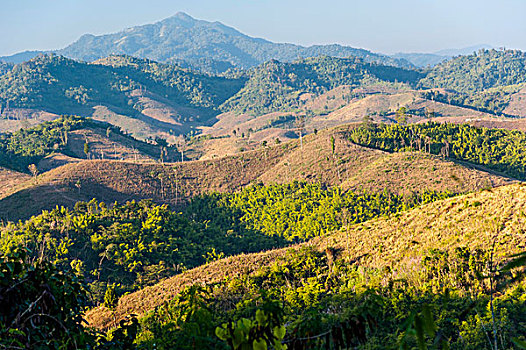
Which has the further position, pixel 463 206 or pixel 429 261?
pixel 463 206

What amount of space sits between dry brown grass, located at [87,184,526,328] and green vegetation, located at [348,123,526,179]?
7746 centimetres

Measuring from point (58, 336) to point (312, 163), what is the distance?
109m

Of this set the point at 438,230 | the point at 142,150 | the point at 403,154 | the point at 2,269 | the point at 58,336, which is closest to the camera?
the point at 58,336

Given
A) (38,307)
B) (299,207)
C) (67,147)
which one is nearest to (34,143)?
(67,147)

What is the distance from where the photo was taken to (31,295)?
7.20 metres

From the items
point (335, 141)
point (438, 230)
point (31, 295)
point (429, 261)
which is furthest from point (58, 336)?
point (335, 141)

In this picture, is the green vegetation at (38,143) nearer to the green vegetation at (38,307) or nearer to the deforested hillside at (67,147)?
the deforested hillside at (67,147)

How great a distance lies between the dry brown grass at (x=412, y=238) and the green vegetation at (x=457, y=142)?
77456mm

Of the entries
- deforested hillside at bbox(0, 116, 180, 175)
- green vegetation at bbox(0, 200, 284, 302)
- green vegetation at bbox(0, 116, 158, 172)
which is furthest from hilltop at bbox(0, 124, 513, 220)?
green vegetation at bbox(0, 116, 158, 172)

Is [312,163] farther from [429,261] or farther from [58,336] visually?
[58,336]

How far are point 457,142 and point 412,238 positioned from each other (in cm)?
9465

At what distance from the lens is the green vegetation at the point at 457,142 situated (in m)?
116

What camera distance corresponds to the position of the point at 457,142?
122812mm

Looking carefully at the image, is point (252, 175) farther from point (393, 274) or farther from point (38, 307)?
point (38, 307)
